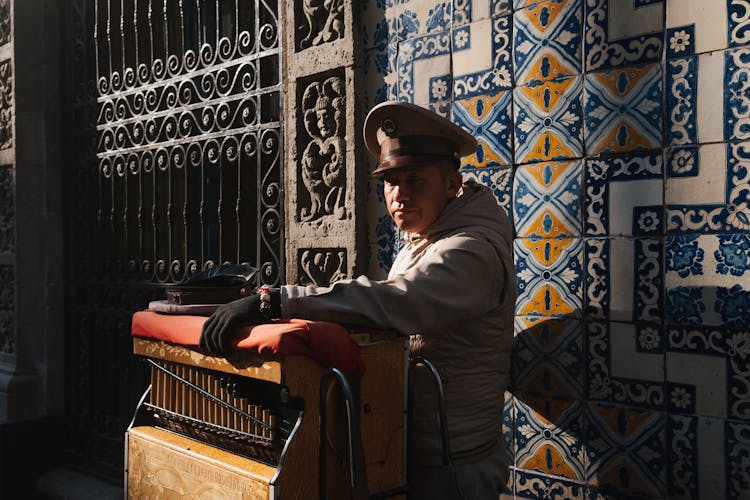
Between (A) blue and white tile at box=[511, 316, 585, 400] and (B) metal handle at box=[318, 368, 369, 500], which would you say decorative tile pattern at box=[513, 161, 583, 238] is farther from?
(B) metal handle at box=[318, 368, 369, 500]

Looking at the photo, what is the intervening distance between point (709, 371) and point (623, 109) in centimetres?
104

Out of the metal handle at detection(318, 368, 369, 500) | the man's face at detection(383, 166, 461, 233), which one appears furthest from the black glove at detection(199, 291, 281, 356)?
the man's face at detection(383, 166, 461, 233)

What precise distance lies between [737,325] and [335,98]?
224 centimetres

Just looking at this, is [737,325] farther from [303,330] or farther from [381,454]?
A: [303,330]

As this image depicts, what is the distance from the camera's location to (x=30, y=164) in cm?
582

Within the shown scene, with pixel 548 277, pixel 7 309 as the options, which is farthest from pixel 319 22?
pixel 7 309

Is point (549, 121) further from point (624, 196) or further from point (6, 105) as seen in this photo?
point (6, 105)

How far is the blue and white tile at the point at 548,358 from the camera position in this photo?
112 inches

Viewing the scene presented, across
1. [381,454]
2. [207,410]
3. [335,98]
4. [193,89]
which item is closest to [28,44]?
[193,89]

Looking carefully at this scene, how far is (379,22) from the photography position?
360 centimetres

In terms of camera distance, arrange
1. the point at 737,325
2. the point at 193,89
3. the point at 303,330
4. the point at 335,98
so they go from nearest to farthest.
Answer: the point at 303,330 → the point at 737,325 → the point at 335,98 → the point at 193,89

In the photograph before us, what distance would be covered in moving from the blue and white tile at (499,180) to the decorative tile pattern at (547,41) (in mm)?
393

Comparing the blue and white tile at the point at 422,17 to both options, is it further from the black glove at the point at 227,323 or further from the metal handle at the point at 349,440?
the metal handle at the point at 349,440

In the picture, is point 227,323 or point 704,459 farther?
point 704,459
